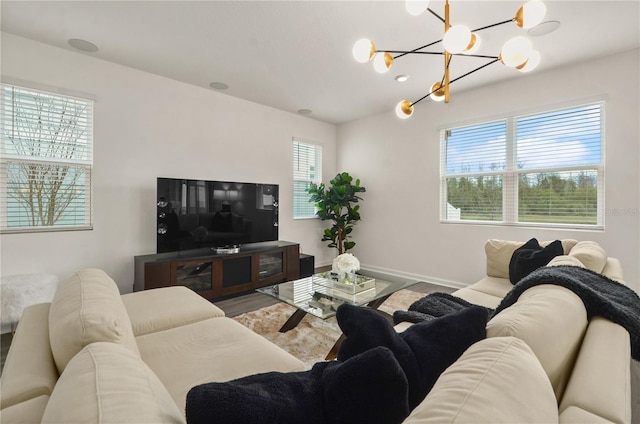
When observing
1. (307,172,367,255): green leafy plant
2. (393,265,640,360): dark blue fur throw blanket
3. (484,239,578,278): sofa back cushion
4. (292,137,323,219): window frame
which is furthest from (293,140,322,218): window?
Answer: (393,265,640,360): dark blue fur throw blanket

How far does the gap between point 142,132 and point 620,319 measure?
13.6 ft

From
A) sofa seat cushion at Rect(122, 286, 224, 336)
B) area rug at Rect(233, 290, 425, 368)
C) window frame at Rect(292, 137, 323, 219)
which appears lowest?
area rug at Rect(233, 290, 425, 368)

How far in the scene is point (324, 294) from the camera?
247 centimetres

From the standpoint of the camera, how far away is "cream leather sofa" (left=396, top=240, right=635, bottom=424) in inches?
Answer: 20.2

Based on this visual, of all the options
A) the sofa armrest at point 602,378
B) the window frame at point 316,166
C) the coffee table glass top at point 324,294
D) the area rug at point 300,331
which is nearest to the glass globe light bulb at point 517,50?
the sofa armrest at point 602,378

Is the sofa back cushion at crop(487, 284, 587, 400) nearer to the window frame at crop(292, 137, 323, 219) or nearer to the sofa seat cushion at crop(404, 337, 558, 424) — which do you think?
the sofa seat cushion at crop(404, 337, 558, 424)

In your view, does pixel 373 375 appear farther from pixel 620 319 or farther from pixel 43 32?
pixel 43 32

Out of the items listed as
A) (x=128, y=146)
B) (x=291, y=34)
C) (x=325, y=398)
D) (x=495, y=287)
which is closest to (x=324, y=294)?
(x=495, y=287)

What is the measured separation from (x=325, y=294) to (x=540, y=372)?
1912 millimetres

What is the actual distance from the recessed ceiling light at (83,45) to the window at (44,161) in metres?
0.50

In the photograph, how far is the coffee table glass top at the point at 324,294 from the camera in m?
2.20

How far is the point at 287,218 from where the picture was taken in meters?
4.96

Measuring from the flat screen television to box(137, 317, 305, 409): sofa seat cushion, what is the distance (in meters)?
2.02

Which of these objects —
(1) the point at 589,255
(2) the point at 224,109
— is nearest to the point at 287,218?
(2) the point at 224,109
